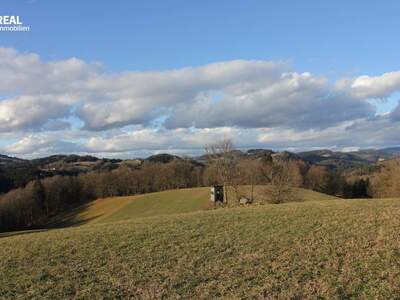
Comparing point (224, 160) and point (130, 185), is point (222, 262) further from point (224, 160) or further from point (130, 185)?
point (130, 185)

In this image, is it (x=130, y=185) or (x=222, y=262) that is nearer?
(x=222, y=262)

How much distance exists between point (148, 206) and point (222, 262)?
8011cm

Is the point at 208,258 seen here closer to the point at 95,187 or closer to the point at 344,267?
the point at 344,267

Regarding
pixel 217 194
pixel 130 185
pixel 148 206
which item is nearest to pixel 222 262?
pixel 217 194

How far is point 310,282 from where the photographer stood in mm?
10617

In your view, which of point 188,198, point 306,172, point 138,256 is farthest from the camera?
point 306,172

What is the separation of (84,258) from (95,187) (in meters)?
118

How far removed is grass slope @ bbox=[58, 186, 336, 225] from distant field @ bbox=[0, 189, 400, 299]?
5340 centimetres

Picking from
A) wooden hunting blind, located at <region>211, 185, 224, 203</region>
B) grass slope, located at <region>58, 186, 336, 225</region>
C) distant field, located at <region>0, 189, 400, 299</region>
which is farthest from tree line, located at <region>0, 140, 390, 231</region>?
distant field, located at <region>0, 189, 400, 299</region>

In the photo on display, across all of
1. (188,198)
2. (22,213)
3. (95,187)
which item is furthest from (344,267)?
(95,187)

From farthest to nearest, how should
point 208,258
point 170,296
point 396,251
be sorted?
point 208,258, point 396,251, point 170,296

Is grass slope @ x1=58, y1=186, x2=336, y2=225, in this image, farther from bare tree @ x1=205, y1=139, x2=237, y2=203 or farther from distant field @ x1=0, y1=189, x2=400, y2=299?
distant field @ x1=0, y1=189, x2=400, y2=299

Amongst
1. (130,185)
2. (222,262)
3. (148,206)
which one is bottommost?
(148,206)

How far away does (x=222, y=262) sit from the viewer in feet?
43.2
